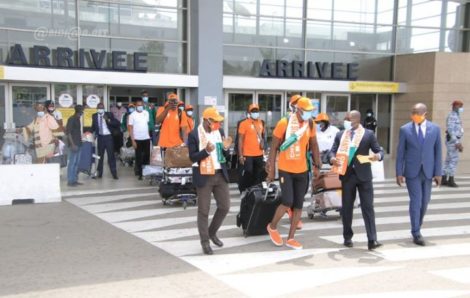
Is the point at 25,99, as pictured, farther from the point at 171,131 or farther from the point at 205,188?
the point at 205,188

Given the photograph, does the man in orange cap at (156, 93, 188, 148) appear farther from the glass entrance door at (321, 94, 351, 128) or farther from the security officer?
the glass entrance door at (321, 94, 351, 128)

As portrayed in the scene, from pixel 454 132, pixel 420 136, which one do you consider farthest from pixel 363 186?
pixel 454 132

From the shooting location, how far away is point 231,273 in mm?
5676

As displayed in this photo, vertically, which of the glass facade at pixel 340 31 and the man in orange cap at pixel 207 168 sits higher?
the glass facade at pixel 340 31

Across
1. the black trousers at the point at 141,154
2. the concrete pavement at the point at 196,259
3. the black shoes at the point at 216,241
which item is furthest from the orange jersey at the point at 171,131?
the black shoes at the point at 216,241

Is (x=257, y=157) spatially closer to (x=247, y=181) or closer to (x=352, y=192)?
(x=247, y=181)

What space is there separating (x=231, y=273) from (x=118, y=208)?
4.38 meters

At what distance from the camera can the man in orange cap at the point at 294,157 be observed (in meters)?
6.60

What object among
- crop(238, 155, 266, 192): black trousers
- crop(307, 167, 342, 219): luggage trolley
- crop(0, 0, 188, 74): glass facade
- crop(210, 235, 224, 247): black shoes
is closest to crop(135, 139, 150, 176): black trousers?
crop(238, 155, 266, 192): black trousers

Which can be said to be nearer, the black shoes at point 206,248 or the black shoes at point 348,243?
the black shoes at point 206,248

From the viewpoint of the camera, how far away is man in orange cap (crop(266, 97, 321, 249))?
660cm

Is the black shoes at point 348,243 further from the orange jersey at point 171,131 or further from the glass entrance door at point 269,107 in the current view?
the glass entrance door at point 269,107

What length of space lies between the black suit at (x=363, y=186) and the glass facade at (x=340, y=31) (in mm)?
11495

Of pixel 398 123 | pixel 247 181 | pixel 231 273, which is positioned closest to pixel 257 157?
pixel 247 181
